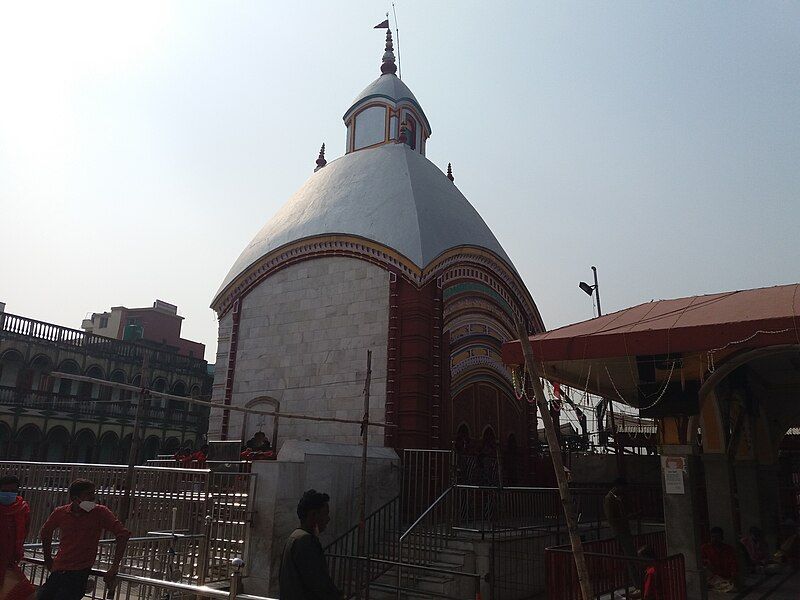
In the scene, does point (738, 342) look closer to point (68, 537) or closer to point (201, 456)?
point (68, 537)

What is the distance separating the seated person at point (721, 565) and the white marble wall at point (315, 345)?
6.14 metres

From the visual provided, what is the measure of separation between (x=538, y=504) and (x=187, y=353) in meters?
29.6

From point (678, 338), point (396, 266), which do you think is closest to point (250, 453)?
point (396, 266)

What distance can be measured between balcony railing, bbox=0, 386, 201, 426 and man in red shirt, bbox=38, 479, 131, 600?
1901 cm

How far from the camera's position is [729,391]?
33.8ft

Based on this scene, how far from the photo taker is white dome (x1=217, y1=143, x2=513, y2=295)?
14.2m

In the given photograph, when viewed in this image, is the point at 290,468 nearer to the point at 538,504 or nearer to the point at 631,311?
the point at 538,504

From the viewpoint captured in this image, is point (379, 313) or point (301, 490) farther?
point (379, 313)

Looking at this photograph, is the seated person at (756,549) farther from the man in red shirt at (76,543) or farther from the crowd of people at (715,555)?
the man in red shirt at (76,543)

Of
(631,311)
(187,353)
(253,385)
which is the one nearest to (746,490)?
(631,311)

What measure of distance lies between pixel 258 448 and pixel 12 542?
8241 millimetres

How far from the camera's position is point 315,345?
46.6ft

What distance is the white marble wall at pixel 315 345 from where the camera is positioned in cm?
1330

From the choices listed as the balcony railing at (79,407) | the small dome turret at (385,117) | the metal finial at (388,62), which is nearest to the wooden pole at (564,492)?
the small dome turret at (385,117)
